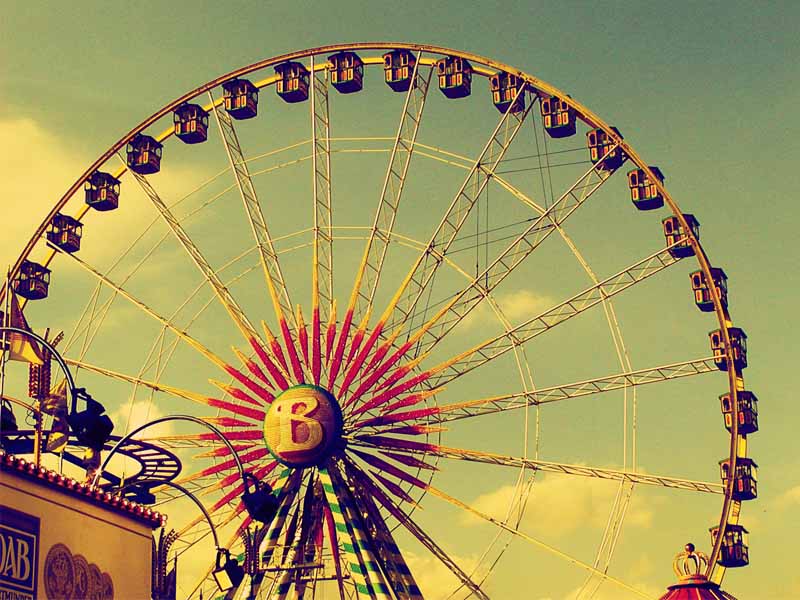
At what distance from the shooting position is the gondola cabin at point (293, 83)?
40.0 meters

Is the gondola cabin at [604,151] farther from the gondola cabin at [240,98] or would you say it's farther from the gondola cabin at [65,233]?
the gondola cabin at [65,233]

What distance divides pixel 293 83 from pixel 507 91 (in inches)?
195

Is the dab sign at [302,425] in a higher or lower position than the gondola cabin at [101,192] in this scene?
lower

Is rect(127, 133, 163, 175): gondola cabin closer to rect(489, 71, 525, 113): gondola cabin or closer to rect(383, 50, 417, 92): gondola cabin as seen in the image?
rect(383, 50, 417, 92): gondola cabin

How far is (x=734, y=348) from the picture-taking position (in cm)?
3697

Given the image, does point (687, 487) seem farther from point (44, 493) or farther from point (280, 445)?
point (44, 493)

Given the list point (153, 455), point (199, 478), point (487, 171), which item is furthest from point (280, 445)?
point (487, 171)

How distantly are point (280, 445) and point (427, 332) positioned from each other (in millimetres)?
3826

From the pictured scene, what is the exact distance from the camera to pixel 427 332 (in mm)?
36219

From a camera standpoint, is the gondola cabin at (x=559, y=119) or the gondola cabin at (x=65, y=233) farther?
the gondola cabin at (x=65, y=233)

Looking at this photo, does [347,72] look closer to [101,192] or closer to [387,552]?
[101,192]

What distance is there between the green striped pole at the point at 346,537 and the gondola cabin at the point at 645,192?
359 inches

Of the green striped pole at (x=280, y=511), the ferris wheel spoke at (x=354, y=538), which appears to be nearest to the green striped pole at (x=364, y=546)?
the ferris wheel spoke at (x=354, y=538)

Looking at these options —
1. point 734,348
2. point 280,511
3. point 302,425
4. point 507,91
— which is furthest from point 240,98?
point 734,348
